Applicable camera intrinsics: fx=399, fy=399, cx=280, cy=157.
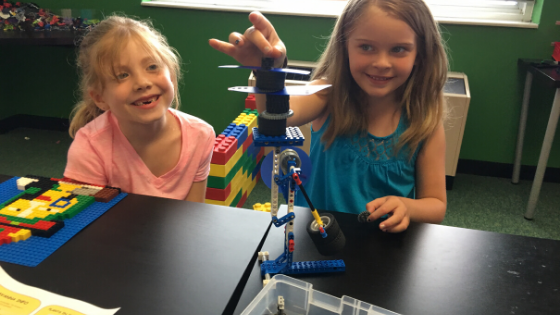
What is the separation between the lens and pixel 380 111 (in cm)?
101

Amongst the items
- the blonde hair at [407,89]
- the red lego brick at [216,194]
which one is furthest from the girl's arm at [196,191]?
the red lego brick at [216,194]

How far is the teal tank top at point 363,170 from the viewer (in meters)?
0.98

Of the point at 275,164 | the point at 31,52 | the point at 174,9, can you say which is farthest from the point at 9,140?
the point at 275,164

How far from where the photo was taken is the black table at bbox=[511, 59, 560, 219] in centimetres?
173

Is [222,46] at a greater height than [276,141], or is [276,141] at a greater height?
[222,46]

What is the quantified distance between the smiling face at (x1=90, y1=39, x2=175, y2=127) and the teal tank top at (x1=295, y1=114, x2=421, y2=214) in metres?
0.41

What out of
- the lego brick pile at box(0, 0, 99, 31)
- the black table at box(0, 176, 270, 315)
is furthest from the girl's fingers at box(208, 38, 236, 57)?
the lego brick pile at box(0, 0, 99, 31)

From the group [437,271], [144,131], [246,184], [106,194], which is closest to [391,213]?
[437,271]

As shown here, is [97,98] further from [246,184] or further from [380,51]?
[246,184]

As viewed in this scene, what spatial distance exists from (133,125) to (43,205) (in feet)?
1.14

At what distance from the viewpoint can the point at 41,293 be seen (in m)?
0.52

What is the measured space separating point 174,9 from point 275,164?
220 cm

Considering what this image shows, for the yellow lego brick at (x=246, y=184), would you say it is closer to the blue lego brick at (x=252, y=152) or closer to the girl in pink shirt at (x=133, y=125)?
the blue lego brick at (x=252, y=152)

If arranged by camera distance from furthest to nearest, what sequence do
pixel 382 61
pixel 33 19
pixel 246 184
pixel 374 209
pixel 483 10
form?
pixel 33 19 < pixel 483 10 < pixel 246 184 < pixel 382 61 < pixel 374 209
